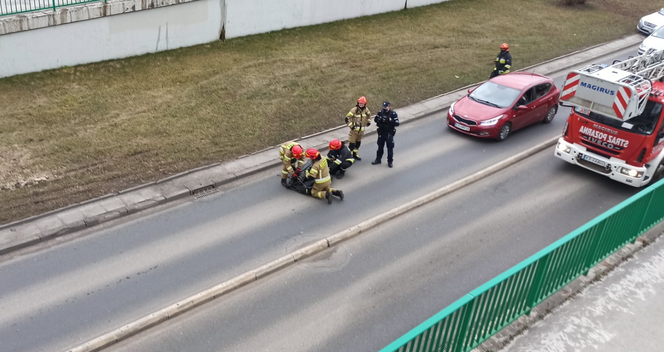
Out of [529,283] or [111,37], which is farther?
[111,37]

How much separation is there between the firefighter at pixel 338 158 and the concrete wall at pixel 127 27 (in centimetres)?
862

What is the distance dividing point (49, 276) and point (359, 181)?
7063 millimetres

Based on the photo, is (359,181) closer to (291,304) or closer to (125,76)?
(291,304)

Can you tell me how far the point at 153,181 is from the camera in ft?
44.8

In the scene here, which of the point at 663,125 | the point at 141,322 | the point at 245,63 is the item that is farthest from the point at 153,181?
the point at 663,125

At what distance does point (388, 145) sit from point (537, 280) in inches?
267

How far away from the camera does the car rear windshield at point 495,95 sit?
55.3 feet

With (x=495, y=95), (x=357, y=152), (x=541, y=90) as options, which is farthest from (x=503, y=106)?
(x=357, y=152)

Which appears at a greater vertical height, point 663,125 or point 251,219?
point 663,125

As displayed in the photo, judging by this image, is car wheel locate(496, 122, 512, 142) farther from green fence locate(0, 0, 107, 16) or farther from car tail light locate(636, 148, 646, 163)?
green fence locate(0, 0, 107, 16)

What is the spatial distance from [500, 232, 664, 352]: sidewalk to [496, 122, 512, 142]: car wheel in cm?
684

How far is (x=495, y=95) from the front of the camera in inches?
675

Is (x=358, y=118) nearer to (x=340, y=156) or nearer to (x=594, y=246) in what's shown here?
(x=340, y=156)

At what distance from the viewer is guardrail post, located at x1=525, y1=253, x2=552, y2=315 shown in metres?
8.56
